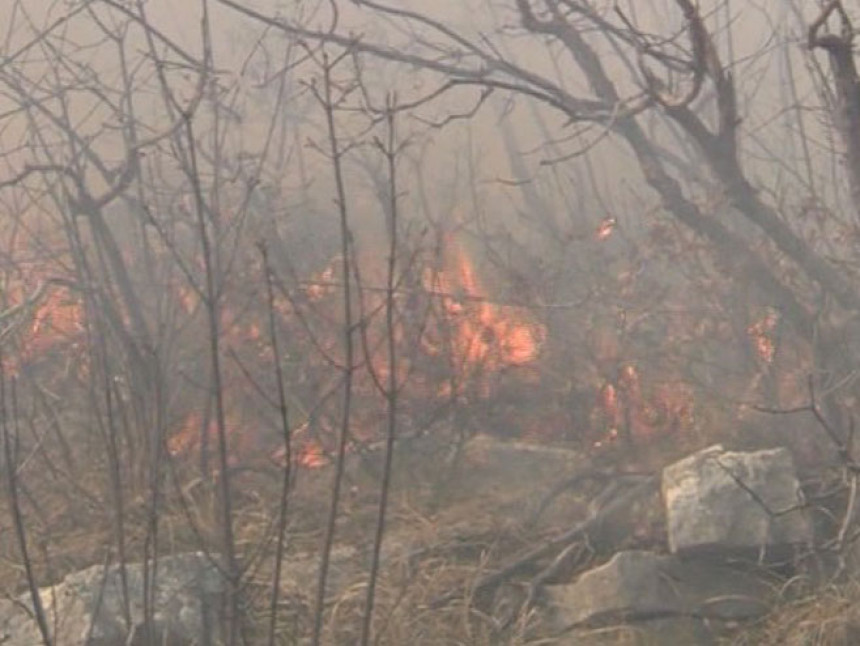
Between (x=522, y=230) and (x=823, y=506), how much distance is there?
14.4 ft

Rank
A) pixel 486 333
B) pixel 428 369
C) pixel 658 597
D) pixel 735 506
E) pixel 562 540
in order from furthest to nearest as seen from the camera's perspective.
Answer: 1. pixel 486 333
2. pixel 428 369
3. pixel 562 540
4. pixel 735 506
5. pixel 658 597

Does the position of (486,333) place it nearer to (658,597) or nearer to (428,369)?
(428,369)

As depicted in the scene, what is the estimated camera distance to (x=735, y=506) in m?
3.72

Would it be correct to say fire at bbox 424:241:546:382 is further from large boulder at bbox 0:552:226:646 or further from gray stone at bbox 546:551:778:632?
large boulder at bbox 0:552:226:646

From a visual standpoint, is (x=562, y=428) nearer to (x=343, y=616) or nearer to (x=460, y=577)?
(x=460, y=577)

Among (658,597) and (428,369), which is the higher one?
(428,369)

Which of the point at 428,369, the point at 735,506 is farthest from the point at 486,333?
the point at 735,506

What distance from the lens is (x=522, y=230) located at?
8078mm

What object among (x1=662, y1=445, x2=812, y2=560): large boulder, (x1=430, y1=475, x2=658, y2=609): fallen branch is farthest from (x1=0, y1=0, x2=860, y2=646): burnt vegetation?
(x1=662, y1=445, x2=812, y2=560): large boulder

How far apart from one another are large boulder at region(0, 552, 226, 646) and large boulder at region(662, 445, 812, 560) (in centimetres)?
147

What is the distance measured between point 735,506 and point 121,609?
1.89 metres

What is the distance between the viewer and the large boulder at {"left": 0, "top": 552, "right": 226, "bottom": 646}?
Result: 10.8ft

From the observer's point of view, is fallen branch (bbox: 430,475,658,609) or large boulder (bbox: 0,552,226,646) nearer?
large boulder (bbox: 0,552,226,646)

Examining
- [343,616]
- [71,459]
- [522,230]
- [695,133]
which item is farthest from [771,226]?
[522,230]
